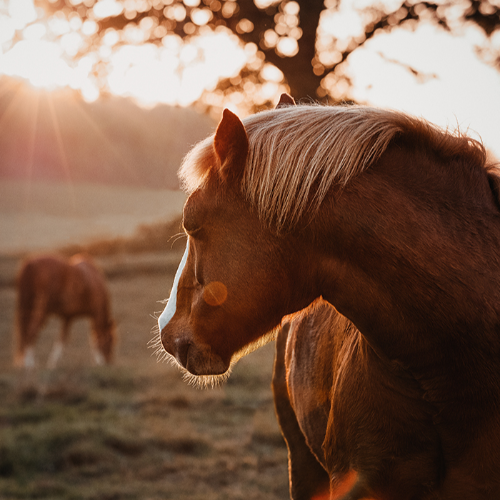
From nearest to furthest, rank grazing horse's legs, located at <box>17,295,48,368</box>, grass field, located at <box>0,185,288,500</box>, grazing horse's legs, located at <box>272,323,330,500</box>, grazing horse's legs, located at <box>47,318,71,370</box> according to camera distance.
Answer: grazing horse's legs, located at <box>272,323,330,500</box>
grass field, located at <box>0,185,288,500</box>
grazing horse's legs, located at <box>17,295,48,368</box>
grazing horse's legs, located at <box>47,318,71,370</box>

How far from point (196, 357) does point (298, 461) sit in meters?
1.64

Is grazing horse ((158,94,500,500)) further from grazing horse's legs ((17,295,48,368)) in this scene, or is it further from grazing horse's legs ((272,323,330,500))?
grazing horse's legs ((17,295,48,368))

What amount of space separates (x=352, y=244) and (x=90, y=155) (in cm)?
2138

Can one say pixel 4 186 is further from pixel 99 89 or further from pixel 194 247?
pixel 194 247

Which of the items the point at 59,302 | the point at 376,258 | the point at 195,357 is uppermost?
the point at 376,258

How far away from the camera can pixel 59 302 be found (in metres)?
10.1

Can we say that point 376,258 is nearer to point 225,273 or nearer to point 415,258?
point 415,258

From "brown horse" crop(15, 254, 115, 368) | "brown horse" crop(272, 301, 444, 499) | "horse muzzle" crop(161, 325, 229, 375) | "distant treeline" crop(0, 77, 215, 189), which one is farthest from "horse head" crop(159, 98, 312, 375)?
"brown horse" crop(15, 254, 115, 368)

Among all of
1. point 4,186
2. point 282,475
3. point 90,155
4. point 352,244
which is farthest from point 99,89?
point 4,186

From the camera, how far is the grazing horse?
1.26 metres

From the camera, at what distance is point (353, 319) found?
1.38 m

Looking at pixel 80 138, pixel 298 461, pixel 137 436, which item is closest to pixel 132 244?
pixel 80 138

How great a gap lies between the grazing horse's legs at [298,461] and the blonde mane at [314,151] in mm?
1659

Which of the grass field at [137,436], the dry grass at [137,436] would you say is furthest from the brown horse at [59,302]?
the dry grass at [137,436]
